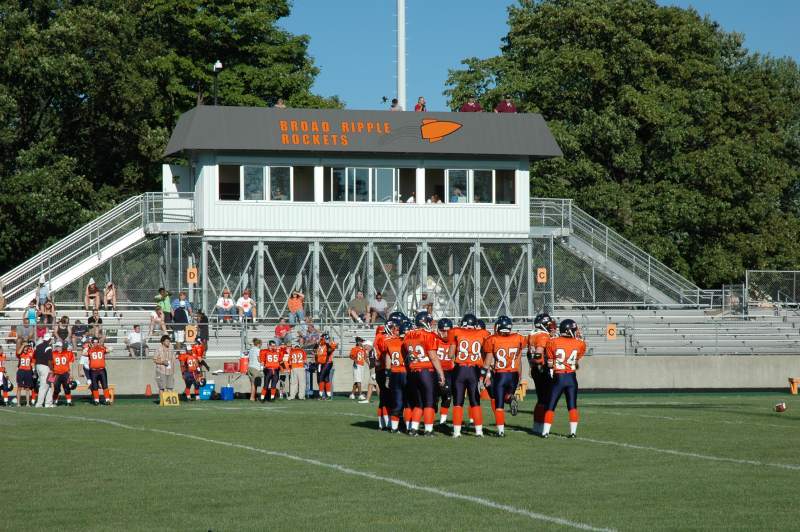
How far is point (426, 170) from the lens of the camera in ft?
140

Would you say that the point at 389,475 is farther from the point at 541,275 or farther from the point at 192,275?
the point at 541,275

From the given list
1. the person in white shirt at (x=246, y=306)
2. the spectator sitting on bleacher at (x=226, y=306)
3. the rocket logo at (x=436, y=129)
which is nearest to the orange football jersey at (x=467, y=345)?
the person in white shirt at (x=246, y=306)

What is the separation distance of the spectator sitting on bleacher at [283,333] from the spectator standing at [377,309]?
3.43 m

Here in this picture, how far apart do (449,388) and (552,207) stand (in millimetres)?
23643

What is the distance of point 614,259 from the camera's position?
45.2m

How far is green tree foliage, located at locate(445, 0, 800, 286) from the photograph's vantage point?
50406 mm

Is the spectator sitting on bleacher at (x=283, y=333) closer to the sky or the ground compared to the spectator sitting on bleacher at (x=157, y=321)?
closer to the ground

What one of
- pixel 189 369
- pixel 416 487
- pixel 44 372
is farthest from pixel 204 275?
pixel 416 487

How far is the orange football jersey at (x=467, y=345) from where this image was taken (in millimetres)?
20484

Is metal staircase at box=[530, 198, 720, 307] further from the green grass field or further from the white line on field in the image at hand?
the white line on field

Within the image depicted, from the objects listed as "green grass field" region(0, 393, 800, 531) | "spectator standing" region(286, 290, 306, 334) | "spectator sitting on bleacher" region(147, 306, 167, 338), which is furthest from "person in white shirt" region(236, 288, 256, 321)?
"green grass field" region(0, 393, 800, 531)

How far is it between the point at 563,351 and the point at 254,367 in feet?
46.8

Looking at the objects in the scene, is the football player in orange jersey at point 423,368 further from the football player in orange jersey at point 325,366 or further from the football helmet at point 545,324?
the football player in orange jersey at point 325,366

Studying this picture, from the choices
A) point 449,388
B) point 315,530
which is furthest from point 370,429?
point 315,530
